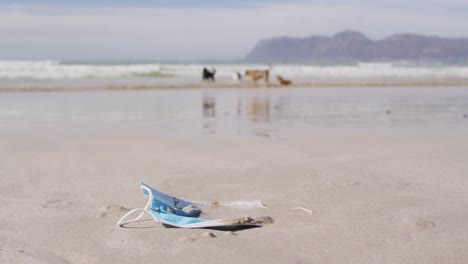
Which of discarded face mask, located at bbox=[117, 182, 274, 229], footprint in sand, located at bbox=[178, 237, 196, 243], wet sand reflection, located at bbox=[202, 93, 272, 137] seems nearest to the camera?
footprint in sand, located at bbox=[178, 237, 196, 243]

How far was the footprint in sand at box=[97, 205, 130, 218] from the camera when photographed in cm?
427

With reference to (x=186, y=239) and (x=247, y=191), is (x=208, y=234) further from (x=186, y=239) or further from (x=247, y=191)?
(x=247, y=191)

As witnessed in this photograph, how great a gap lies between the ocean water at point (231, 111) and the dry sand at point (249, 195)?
152 cm

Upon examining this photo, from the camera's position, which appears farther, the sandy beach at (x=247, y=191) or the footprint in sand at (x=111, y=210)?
the footprint in sand at (x=111, y=210)

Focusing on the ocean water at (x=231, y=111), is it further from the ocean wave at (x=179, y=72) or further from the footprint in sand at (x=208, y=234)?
the ocean wave at (x=179, y=72)

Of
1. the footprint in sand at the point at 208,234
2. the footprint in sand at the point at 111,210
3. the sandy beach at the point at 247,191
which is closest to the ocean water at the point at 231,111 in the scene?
the sandy beach at the point at 247,191

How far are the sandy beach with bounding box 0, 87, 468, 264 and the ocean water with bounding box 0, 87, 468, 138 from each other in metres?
0.68

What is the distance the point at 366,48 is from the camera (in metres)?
94.4

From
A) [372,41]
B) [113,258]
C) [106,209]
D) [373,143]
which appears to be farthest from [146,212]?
[372,41]

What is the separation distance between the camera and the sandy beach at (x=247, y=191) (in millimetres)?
3471

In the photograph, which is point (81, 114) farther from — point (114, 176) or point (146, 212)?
point (146, 212)

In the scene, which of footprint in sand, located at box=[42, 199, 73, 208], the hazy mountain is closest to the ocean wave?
footprint in sand, located at box=[42, 199, 73, 208]

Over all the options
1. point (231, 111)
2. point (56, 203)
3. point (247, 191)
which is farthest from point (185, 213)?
point (231, 111)

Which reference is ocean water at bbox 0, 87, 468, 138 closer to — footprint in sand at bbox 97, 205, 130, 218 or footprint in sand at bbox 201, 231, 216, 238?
footprint in sand at bbox 97, 205, 130, 218
